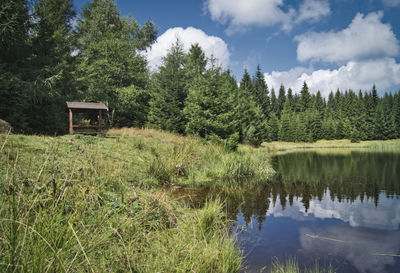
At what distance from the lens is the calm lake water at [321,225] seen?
3990 millimetres

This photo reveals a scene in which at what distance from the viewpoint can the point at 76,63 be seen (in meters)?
28.2

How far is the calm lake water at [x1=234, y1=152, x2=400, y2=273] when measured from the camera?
13.1 ft

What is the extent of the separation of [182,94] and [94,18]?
14.9m

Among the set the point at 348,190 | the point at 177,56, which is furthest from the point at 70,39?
the point at 348,190

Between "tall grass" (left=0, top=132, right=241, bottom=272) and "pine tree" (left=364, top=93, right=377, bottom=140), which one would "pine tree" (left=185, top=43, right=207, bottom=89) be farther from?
"pine tree" (left=364, top=93, right=377, bottom=140)

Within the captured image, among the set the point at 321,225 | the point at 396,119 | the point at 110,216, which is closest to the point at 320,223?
the point at 321,225

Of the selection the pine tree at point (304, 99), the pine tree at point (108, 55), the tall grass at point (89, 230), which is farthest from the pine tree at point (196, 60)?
the pine tree at point (304, 99)

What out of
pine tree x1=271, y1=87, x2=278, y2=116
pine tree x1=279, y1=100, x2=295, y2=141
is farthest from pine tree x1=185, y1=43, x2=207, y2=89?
pine tree x1=271, y1=87, x2=278, y2=116

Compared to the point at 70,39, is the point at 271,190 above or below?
below

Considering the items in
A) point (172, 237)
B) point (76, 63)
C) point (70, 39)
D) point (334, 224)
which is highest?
point (70, 39)

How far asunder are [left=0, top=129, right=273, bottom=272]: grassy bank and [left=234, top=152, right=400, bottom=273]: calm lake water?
88cm

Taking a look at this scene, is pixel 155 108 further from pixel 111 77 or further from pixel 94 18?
pixel 94 18

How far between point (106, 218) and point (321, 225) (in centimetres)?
509

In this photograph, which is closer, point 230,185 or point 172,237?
point 172,237
